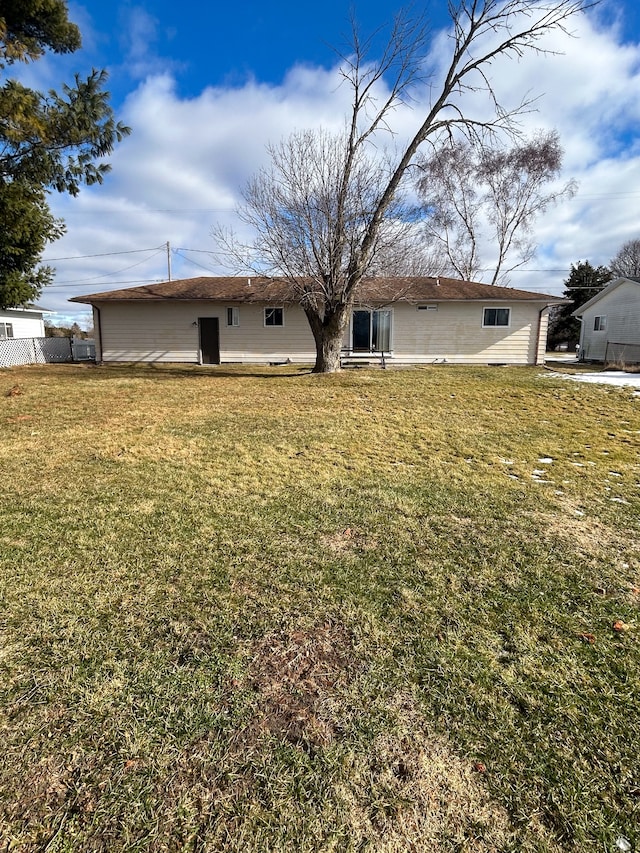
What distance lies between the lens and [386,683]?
70.9 inches

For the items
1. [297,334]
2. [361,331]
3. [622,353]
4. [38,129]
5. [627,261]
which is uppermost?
[627,261]

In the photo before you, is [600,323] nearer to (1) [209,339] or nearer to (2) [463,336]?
(2) [463,336]

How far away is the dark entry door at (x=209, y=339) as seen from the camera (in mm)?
16859

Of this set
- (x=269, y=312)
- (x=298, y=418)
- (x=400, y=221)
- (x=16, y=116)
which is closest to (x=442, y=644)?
(x=298, y=418)

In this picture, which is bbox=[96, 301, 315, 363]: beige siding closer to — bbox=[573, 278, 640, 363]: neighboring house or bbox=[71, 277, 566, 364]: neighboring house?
bbox=[71, 277, 566, 364]: neighboring house

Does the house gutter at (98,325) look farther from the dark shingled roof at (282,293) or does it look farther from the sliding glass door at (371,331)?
the sliding glass door at (371,331)

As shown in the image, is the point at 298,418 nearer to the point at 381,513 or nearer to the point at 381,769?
the point at 381,513

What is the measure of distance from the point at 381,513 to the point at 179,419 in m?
4.33

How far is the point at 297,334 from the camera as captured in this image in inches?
661

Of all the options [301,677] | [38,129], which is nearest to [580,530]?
[301,677]

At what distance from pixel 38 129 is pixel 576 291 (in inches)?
1511

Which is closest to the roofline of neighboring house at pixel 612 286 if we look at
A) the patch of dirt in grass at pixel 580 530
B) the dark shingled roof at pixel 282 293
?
the dark shingled roof at pixel 282 293

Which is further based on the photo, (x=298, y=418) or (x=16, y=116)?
(x=16, y=116)

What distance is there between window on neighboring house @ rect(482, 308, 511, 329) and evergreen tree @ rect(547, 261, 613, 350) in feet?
73.8
